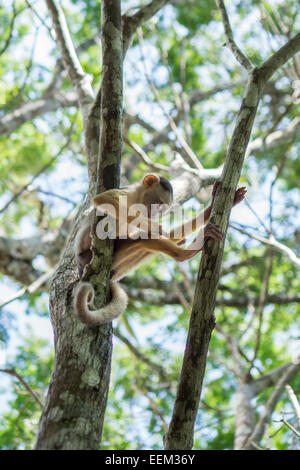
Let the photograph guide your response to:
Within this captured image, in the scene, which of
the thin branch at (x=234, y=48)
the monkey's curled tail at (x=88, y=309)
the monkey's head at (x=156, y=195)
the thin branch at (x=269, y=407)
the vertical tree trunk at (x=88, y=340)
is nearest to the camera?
the vertical tree trunk at (x=88, y=340)

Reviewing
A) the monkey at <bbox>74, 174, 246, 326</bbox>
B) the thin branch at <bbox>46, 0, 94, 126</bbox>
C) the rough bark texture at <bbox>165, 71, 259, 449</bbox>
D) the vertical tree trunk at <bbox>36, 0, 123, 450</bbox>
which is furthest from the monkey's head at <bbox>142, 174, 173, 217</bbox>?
the rough bark texture at <bbox>165, 71, 259, 449</bbox>

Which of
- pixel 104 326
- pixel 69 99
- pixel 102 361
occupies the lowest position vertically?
pixel 102 361

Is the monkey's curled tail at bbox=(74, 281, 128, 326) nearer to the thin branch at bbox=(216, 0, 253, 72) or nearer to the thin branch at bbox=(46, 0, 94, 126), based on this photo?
the thin branch at bbox=(216, 0, 253, 72)

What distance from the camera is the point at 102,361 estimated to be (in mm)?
2965

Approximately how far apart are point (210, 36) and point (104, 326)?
1050 cm

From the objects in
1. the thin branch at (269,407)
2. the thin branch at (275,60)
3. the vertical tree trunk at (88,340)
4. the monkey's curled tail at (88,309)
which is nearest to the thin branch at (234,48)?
the thin branch at (275,60)

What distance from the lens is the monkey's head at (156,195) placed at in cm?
497

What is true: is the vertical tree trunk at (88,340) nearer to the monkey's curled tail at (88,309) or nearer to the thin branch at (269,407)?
the monkey's curled tail at (88,309)

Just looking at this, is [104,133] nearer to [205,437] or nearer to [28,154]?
[205,437]

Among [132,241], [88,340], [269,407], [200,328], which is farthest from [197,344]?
[269,407]

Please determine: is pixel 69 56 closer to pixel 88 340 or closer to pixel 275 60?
pixel 275 60

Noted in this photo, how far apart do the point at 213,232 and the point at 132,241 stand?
1388 mm

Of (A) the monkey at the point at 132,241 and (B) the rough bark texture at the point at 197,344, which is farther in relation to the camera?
(A) the monkey at the point at 132,241

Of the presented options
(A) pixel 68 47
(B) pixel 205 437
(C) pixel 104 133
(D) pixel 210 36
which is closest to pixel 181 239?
Result: (C) pixel 104 133
